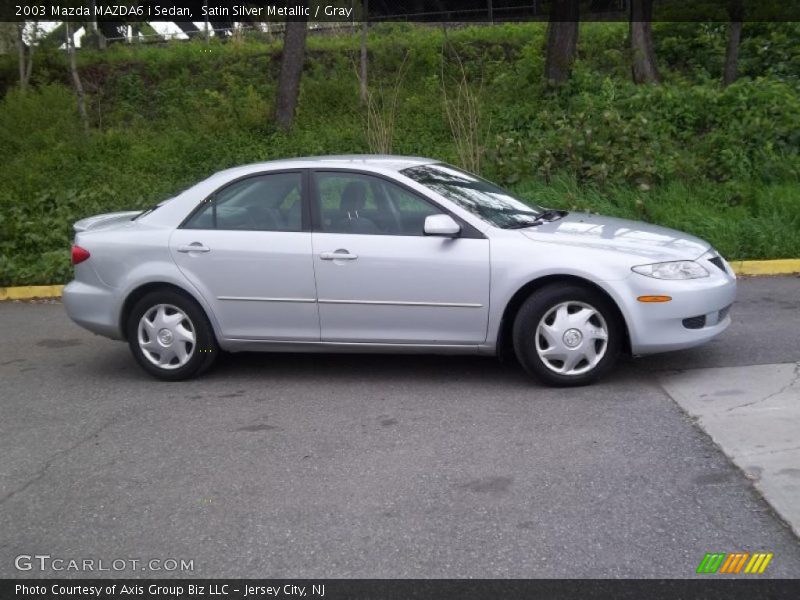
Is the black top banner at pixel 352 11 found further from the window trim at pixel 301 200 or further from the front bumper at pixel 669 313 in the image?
the front bumper at pixel 669 313

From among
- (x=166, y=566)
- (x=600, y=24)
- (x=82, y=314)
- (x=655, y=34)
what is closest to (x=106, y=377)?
(x=82, y=314)

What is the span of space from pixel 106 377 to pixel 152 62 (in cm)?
1482

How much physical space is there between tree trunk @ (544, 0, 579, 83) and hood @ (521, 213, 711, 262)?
938 centimetres

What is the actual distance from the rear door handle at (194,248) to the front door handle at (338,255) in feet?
2.72

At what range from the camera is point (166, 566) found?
3949 millimetres

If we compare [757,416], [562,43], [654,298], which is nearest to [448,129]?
[562,43]

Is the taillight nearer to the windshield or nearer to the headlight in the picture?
the windshield

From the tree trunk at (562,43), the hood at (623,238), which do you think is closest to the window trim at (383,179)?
the hood at (623,238)

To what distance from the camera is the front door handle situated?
622cm

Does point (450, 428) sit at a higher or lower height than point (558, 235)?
lower

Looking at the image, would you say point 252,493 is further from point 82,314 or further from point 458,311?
point 82,314

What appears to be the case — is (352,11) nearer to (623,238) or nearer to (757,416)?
(623,238)

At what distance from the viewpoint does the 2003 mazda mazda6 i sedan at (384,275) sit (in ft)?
19.5
